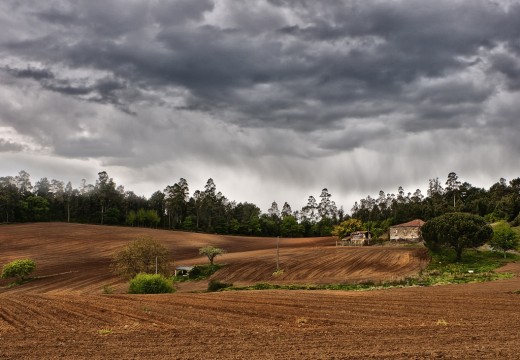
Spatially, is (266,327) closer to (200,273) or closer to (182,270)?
(200,273)

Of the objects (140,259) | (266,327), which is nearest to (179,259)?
(140,259)

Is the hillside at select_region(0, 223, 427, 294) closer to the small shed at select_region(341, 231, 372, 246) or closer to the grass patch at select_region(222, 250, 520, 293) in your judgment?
the grass patch at select_region(222, 250, 520, 293)

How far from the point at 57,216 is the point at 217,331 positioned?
176 meters

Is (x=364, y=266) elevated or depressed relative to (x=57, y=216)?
depressed

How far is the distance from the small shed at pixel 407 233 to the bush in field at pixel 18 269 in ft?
296

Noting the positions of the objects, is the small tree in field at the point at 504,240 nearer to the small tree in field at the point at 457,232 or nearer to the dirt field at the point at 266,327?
the small tree in field at the point at 457,232

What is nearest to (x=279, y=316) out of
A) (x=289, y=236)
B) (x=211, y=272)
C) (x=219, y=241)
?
(x=211, y=272)

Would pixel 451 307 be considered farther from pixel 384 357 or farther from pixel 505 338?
pixel 384 357

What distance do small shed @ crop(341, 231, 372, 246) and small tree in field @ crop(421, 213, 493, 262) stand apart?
32.9 metres

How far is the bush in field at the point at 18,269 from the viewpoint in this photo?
75.0 meters

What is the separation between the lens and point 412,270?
263 ft

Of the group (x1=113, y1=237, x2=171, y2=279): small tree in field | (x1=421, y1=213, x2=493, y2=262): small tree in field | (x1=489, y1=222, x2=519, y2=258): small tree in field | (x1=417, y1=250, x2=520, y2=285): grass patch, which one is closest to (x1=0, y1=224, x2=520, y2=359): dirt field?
(x1=417, y1=250, x2=520, y2=285): grass patch

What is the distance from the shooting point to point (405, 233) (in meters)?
130

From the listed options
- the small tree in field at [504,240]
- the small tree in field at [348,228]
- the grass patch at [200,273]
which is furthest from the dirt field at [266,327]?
the small tree in field at [348,228]
